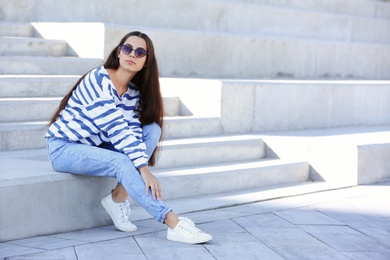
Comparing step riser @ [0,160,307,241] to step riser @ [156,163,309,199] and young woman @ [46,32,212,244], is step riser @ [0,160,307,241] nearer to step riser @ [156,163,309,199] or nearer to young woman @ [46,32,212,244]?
young woman @ [46,32,212,244]

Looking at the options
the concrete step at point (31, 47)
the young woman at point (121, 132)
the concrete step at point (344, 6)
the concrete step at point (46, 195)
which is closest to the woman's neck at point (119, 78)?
the young woman at point (121, 132)

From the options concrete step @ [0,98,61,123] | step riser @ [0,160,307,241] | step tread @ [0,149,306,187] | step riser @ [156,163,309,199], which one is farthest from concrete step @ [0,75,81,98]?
step riser @ [0,160,307,241]

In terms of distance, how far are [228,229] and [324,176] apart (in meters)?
2.05

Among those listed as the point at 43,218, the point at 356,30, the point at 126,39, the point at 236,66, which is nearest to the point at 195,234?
the point at 43,218

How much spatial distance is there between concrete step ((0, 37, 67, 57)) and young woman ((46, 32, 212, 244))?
2718 mm

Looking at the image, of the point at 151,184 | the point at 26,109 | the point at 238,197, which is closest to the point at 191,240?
the point at 151,184

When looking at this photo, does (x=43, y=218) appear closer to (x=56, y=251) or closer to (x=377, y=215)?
(x=56, y=251)

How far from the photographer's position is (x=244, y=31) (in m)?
9.80

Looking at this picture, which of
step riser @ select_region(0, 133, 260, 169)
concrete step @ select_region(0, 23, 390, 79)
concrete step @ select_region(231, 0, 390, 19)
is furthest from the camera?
concrete step @ select_region(231, 0, 390, 19)

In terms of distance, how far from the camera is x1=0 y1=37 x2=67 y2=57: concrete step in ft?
23.1

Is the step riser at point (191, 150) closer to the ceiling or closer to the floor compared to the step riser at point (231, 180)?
closer to the ceiling

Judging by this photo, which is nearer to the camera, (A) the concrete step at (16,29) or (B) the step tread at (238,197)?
(B) the step tread at (238,197)

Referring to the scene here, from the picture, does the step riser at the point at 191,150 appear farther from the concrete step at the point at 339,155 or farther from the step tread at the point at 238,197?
the step tread at the point at 238,197

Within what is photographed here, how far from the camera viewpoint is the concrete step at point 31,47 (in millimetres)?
7035
